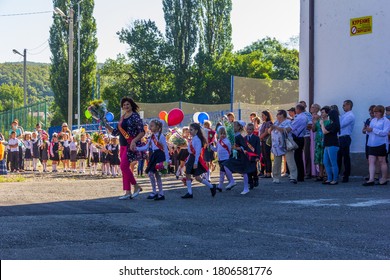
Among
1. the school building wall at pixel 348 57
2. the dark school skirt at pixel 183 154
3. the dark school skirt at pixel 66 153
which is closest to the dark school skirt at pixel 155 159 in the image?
the dark school skirt at pixel 183 154

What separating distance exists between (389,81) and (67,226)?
38.0 feet

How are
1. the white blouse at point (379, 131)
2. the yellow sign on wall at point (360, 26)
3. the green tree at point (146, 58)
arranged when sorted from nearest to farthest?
the white blouse at point (379, 131), the yellow sign on wall at point (360, 26), the green tree at point (146, 58)

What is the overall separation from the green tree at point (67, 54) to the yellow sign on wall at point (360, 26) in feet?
135

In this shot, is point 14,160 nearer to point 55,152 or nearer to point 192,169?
point 55,152

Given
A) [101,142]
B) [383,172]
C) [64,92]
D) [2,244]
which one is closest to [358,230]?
[2,244]

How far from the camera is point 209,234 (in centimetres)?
892

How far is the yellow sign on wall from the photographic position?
63.2 feet

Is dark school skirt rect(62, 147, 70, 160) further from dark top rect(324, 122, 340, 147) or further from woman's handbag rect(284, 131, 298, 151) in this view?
dark top rect(324, 122, 340, 147)

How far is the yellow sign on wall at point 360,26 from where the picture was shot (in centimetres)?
1927

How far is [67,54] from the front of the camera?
6084 cm

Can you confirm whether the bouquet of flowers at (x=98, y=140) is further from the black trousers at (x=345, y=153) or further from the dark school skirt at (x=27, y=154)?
the black trousers at (x=345, y=153)

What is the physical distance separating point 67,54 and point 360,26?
43984 millimetres

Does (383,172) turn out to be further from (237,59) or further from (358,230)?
Result: (237,59)

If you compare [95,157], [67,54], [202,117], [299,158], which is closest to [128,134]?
[299,158]
